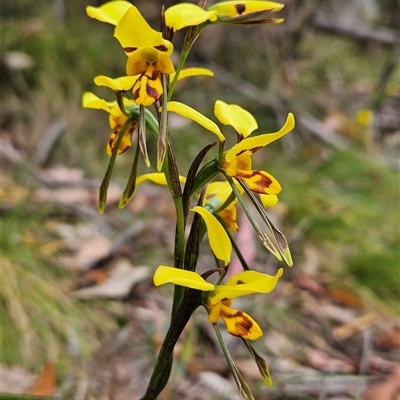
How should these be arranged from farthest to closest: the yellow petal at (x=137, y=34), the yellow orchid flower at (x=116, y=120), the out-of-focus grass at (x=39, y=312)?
the out-of-focus grass at (x=39, y=312), the yellow orchid flower at (x=116, y=120), the yellow petal at (x=137, y=34)

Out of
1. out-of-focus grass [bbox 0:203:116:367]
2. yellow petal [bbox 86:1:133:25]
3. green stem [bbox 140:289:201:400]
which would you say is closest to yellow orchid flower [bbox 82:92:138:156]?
yellow petal [bbox 86:1:133:25]

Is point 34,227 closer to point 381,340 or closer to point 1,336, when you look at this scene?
point 1,336

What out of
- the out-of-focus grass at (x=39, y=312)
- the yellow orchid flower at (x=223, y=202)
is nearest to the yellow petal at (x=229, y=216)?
the yellow orchid flower at (x=223, y=202)

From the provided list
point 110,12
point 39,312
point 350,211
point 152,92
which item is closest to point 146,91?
point 152,92

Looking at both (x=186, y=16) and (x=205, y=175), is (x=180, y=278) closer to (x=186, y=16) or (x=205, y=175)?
(x=205, y=175)

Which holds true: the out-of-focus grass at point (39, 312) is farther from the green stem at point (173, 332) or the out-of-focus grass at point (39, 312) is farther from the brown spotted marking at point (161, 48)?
the brown spotted marking at point (161, 48)

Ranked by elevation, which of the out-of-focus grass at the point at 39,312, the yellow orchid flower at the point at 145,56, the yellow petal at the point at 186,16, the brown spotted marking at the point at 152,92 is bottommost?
the out-of-focus grass at the point at 39,312

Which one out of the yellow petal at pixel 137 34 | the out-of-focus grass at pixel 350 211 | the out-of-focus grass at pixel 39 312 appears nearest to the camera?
the yellow petal at pixel 137 34

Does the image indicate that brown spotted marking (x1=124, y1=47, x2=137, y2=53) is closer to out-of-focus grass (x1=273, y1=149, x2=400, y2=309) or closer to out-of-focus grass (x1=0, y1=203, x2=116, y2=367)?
out-of-focus grass (x1=0, y1=203, x2=116, y2=367)
